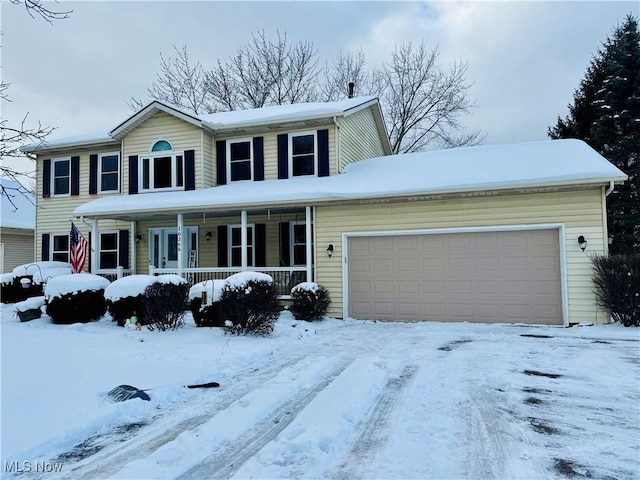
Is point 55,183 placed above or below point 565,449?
above

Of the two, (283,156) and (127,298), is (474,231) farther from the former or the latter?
(127,298)

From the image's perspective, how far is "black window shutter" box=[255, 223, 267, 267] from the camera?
13.4 metres

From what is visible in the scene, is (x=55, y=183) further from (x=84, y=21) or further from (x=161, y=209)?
(x=84, y=21)

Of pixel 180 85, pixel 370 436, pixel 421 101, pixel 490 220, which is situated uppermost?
pixel 180 85

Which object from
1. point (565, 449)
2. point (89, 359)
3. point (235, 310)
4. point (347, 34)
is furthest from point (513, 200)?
point (347, 34)

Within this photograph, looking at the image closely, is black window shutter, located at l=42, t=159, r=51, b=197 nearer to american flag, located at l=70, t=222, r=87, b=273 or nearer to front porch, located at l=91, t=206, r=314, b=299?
front porch, located at l=91, t=206, r=314, b=299

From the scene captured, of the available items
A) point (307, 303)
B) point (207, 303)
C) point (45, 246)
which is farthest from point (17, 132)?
point (45, 246)

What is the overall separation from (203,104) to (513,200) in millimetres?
21412

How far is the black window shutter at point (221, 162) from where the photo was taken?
46.0 feet

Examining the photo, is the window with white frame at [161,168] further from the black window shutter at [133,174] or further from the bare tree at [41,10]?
the bare tree at [41,10]

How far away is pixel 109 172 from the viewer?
592 inches

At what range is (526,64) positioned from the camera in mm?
17375

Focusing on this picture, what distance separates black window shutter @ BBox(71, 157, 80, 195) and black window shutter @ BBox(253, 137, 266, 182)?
6846 mm

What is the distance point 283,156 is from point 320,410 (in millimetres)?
10309
